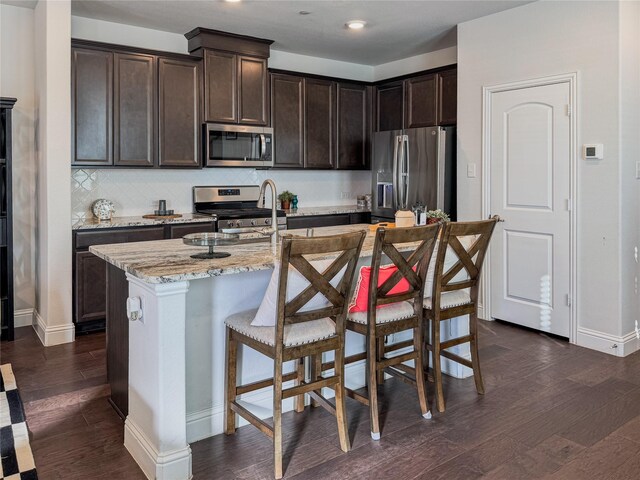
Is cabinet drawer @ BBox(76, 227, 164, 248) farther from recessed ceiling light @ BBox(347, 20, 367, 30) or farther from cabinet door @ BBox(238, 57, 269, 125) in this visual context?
recessed ceiling light @ BBox(347, 20, 367, 30)

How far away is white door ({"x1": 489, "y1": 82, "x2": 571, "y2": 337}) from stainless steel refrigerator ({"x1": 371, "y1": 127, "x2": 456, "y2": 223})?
480 mm

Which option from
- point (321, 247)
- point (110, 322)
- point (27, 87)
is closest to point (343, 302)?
point (321, 247)

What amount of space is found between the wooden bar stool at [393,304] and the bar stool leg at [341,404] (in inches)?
6.8

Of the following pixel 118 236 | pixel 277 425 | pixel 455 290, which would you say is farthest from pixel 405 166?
pixel 277 425

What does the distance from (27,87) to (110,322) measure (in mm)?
2661

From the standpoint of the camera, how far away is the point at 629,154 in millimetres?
3775

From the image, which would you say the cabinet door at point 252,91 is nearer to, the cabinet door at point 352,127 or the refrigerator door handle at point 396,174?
the cabinet door at point 352,127

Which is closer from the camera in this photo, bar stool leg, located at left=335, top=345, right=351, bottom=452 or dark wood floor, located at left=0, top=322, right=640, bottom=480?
dark wood floor, located at left=0, top=322, right=640, bottom=480

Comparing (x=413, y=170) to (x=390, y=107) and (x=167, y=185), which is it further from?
(x=167, y=185)

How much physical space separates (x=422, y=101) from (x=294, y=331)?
12.8 feet

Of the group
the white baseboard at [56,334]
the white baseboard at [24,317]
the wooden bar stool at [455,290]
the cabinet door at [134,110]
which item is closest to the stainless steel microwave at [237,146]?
the cabinet door at [134,110]

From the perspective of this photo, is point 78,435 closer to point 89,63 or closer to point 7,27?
point 89,63

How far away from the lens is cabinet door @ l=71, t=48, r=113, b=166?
14.2 ft

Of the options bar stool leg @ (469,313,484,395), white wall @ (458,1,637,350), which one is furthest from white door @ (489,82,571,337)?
bar stool leg @ (469,313,484,395)
